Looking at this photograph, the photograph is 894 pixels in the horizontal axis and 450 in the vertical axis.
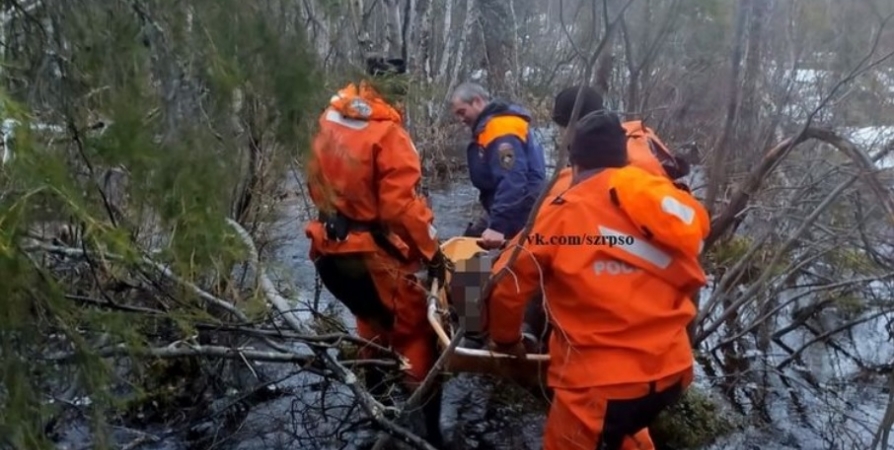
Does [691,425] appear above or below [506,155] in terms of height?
below

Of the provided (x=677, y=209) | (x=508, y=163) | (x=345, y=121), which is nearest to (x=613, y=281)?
(x=677, y=209)

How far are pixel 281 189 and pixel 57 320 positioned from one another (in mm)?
3659

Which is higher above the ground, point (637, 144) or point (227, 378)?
point (637, 144)

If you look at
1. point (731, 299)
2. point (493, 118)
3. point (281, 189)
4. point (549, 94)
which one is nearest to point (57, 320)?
point (493, 118)

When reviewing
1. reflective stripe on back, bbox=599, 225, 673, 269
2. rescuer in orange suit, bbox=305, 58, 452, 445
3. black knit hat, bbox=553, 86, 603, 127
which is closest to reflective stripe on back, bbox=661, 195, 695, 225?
reflective stripe on back, bbox=599, 225, 673, 269

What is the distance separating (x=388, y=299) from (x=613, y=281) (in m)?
1.67

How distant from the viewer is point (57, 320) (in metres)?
2.72

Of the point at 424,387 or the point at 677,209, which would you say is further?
the point at 424,387

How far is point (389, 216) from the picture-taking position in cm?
473

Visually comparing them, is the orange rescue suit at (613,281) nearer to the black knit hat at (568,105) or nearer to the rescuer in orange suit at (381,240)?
the rescuer in orange suit at (381,240)

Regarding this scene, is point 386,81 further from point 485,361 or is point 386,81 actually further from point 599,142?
point 485,361

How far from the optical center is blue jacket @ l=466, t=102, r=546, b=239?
533 centimetres

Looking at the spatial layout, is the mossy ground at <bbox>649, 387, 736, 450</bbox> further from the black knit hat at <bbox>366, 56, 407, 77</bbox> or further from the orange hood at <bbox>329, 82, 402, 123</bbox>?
the black knit hat at <bbox>366, 56, 407, 77</bbox>

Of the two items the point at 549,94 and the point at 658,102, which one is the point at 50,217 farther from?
the point at 549,94
